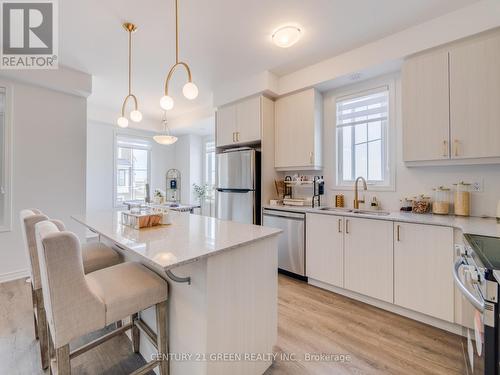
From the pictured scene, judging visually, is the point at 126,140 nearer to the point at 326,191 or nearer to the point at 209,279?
the point at 326,191

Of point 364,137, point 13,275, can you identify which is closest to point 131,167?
point 13,275

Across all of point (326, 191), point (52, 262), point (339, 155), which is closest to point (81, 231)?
point (52, 262)

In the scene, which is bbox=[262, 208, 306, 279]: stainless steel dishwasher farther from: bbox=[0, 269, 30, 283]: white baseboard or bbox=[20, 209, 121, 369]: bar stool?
bbox=[0, 269, 30, 283]: white baseboard

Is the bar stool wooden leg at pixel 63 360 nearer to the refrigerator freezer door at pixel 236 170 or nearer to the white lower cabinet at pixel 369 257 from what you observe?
the white lower cabinet at pixel 369 257

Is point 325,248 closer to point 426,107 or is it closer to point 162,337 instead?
point 426,107

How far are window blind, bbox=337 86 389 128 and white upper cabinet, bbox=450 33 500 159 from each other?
753mm

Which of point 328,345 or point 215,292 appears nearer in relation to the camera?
point 215,292

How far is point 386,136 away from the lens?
2797mm

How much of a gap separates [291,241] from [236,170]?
132cm

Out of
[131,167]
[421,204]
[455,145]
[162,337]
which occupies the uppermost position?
[131,167]

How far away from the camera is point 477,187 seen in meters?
2.21

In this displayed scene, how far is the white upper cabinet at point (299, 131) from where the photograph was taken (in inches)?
122

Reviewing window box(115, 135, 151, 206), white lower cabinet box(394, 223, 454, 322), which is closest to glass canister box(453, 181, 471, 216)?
white lower cabinet box(394, 223, 454, 322)

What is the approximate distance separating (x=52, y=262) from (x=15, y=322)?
1784 mm
